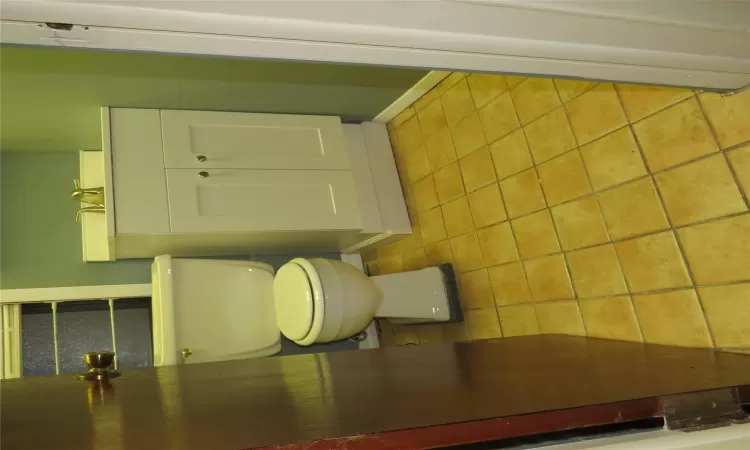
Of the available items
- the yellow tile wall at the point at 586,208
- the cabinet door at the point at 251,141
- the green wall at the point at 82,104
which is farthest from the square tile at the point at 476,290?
the green wall at the point at 82,104

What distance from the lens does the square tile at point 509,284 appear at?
1570 mm

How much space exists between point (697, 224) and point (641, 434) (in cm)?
61

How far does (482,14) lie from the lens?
536mm

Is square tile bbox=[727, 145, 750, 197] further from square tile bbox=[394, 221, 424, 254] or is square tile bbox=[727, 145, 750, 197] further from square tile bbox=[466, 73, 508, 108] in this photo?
square tile bbox=[394, 221, 424, 254]

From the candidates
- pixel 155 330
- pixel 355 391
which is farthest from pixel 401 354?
pixel 155 330

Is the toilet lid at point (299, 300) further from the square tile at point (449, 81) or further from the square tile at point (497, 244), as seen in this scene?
the square tile at point (449, 81)

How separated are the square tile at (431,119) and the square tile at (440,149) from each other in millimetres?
17

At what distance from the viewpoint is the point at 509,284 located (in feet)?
5.34

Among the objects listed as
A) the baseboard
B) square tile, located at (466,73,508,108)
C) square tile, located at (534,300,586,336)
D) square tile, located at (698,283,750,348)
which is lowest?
square tile, located at (698,283,750,348)

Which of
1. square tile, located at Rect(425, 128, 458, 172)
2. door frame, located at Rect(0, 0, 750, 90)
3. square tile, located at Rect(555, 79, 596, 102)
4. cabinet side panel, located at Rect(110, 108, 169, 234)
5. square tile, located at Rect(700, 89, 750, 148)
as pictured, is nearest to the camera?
door frame, located at Rect(0, 0, 750, 90)

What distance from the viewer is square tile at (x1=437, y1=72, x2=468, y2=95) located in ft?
5.96

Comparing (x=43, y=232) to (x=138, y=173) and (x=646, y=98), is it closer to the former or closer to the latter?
(x=138, y=173)

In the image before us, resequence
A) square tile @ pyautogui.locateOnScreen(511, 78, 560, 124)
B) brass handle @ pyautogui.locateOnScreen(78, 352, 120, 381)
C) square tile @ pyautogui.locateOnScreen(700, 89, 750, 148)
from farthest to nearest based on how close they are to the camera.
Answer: square tile @ pyautogui.locateOnScreen(511, 78, 560, 124) → square tile @ pyautogui.locateOnScreen(700, 89, 750, 148) → brass handle @ pyautogui.locateOnScreen(78, 352, 120, 381)

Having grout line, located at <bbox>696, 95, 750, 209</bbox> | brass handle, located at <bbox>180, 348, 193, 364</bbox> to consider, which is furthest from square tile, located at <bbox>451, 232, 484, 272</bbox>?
brass handle, located at <bbox>180, 348, 193, 364</bbox>
